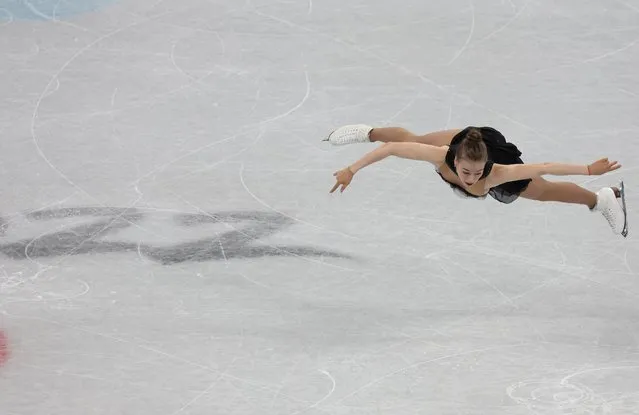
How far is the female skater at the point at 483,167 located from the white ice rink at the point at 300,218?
563 mm

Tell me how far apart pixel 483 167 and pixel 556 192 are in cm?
80

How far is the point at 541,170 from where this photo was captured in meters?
6.72

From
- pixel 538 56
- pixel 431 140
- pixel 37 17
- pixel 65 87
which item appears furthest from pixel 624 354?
pixel 37 17

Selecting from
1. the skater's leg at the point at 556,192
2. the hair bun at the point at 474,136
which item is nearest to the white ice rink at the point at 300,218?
the skater's leg at the point at 556,192

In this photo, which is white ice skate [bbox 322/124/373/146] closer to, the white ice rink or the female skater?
the female skater

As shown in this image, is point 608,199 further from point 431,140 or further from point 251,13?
point 251,13

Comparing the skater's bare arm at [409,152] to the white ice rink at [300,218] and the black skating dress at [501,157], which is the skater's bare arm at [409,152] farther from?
the white ice rink at [300,218]

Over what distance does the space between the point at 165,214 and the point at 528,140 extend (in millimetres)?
2603

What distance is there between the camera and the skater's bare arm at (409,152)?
6.83 metres

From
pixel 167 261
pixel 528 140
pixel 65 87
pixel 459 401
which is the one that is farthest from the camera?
pixel 65 87

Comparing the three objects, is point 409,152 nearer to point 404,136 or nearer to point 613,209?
point 404,136

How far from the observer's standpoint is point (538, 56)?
33.6 feet

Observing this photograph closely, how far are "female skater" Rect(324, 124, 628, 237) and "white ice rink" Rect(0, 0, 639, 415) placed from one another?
56 cm

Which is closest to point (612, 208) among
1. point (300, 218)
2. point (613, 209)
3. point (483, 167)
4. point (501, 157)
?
point (613, 209)
